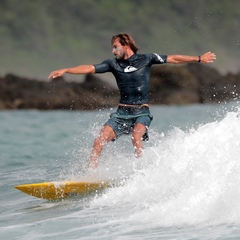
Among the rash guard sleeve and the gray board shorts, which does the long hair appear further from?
the gray board shorts

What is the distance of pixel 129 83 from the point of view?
10.6 meters

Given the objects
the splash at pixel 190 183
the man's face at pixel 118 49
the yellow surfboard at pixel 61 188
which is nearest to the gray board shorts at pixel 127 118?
the splash at pixel 190 183

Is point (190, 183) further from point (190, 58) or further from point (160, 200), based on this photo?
point (190, 58)

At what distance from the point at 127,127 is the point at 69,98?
6066 centimetres

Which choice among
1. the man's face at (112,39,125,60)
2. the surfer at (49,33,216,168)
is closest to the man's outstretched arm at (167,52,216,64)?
the surfer at (49,33,216,168)

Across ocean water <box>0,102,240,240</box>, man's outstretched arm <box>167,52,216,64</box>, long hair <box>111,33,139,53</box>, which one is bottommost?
ocean water <box>0,102,240,240</box>

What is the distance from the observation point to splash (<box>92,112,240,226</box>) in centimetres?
808

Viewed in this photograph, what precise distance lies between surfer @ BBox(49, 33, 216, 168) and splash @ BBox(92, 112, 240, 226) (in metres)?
0.50

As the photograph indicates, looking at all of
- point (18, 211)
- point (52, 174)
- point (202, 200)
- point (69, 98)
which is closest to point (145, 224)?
point (202, 200)

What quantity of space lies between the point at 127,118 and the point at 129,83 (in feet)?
1.69

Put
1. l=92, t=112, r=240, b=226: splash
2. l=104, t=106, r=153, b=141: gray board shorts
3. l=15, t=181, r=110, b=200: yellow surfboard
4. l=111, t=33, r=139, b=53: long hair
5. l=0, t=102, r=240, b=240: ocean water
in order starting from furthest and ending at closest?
l=104, t=106, r=153, b=141: gray board shorts < l=111, t=33, r=139, b=53: long hair < l=15, t=181, r=110, b=200: yellow surfboard < l=92, t=112, r=240, b=226: splash < l=0, t=102, r=240, b=240: ocean water

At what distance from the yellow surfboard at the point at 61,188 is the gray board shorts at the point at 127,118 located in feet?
3.06

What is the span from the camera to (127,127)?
10.8 m

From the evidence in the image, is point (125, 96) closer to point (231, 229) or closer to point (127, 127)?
point (127, 127)
